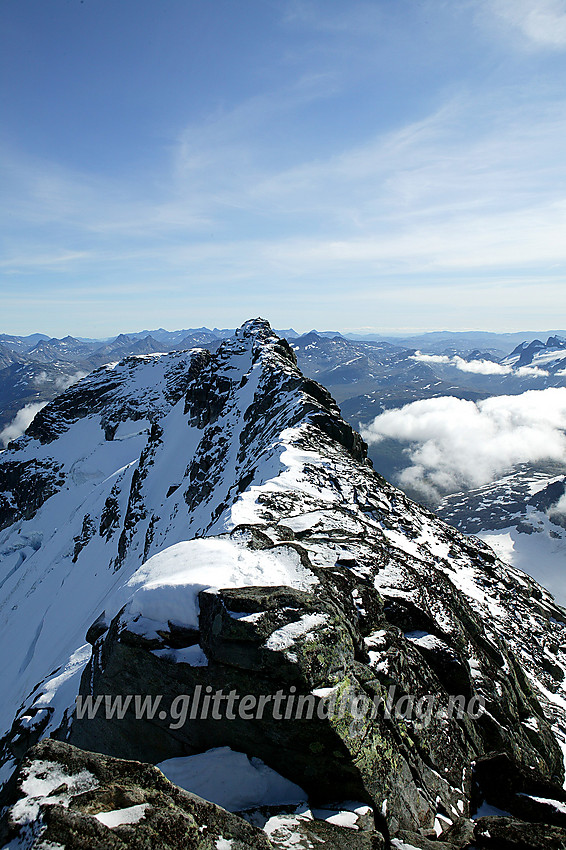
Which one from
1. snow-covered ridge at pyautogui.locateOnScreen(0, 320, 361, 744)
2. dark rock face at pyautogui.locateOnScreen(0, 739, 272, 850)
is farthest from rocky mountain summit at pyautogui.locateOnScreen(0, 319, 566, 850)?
snow-covered ridge at pyautogui.locateOnScreen(0, 320, 361, 744)

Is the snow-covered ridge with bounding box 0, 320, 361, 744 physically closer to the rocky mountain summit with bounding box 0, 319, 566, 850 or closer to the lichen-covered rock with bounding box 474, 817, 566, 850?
the rocky mountain summit with bounding box 0, 319, 566, 850

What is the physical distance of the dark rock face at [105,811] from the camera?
22.0 feet

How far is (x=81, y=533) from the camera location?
99250 millimetres

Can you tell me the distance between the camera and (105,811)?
286 inches

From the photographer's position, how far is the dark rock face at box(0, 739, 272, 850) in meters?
6.71

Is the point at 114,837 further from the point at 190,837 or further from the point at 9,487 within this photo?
the point at 9,487

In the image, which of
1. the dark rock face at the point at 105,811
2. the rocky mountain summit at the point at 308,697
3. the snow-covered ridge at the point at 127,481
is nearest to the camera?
the dark rock face at the point at 105,811

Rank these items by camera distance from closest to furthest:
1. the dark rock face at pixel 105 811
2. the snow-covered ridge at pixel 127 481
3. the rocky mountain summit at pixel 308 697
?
1. the dark rock face at pixel 105 811
2. the rocky mountain summit at pixel 308 697
3. the snow-covered ridge at pixel 127 481

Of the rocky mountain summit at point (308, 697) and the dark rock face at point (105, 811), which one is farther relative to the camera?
the rocky mountain summit at point (308, 697)

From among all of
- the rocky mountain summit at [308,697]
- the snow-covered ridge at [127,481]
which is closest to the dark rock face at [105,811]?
the rocky mountain summit at [308,697]

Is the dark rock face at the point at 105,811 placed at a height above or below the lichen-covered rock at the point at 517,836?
above

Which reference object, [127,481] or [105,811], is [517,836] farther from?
[127,481]

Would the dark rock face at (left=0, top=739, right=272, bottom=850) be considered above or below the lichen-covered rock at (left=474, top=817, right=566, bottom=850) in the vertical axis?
above

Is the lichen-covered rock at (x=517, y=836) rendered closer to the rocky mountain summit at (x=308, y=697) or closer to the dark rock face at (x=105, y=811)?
the rocky mountain summit at (x=308, y=697)
